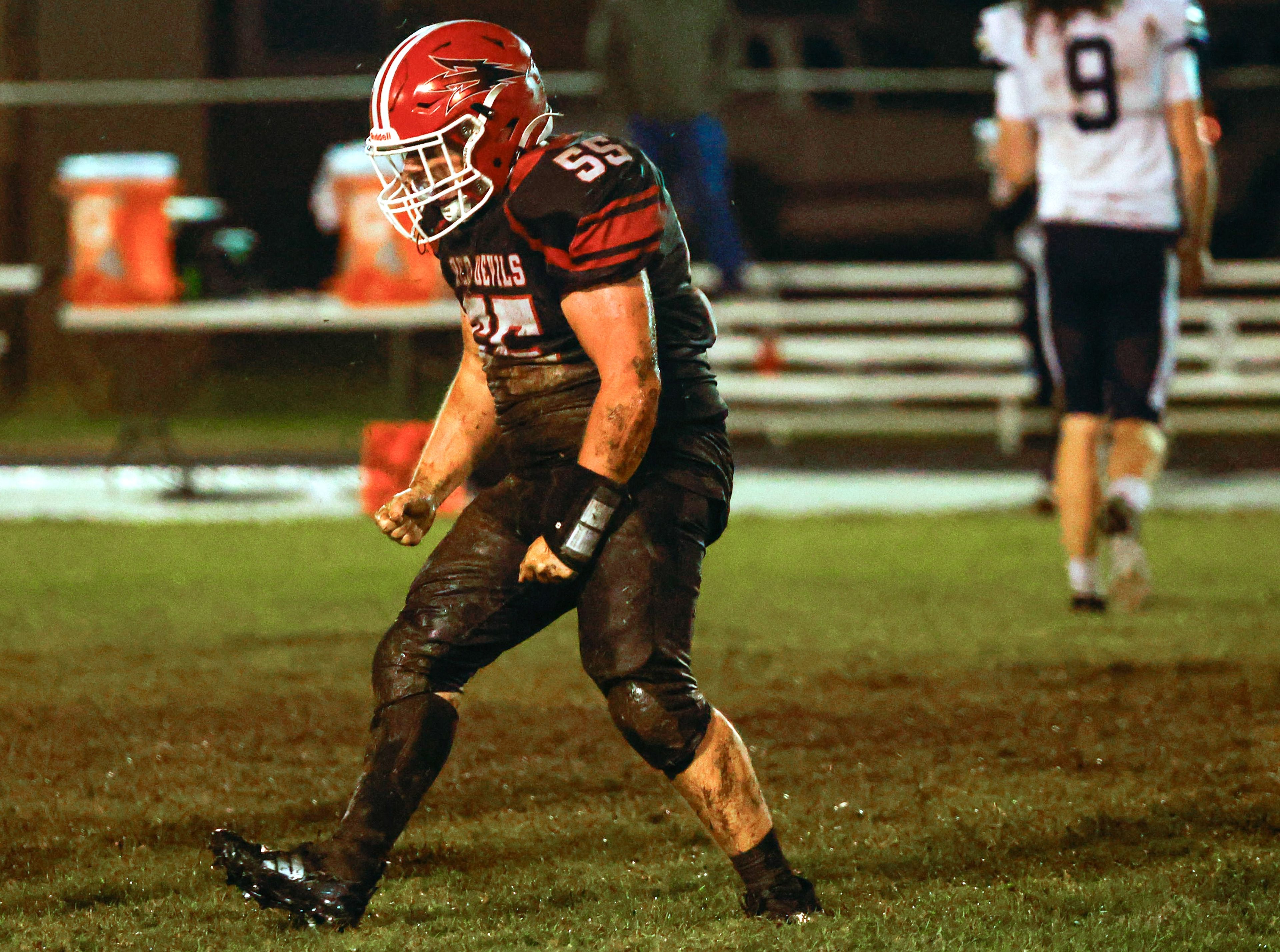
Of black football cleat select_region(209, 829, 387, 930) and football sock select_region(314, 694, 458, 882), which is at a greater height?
football sock select_region(314, 694, 458, 882)

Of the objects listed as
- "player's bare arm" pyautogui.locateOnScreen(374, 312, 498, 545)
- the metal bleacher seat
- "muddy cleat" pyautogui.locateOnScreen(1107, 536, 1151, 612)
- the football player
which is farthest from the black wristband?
the metal bleacher seat

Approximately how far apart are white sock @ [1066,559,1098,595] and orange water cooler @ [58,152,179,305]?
6.03 meters

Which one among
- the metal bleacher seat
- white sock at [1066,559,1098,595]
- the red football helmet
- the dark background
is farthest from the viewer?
the dark background

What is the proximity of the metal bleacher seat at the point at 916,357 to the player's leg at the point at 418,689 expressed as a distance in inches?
298

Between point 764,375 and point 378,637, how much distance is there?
19.4 feet

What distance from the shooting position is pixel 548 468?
143 inches

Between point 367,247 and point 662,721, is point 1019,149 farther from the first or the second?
point 367,247

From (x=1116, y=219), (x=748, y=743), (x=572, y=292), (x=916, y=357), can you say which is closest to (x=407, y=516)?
(x=572, y=292)

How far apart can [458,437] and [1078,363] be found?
125 inches

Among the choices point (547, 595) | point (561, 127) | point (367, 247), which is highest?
point (547, 595)

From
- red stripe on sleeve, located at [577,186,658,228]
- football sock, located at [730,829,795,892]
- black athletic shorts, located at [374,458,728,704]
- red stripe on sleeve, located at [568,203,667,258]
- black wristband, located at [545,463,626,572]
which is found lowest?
football sock, located at [730,829,795,892]

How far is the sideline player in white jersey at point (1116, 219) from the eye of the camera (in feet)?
20.9

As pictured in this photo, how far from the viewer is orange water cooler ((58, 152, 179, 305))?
10.7m

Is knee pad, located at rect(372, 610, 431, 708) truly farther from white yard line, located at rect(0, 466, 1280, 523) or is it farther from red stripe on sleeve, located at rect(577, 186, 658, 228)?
white yard line, located at rect(0, 466, 1280, 523)
